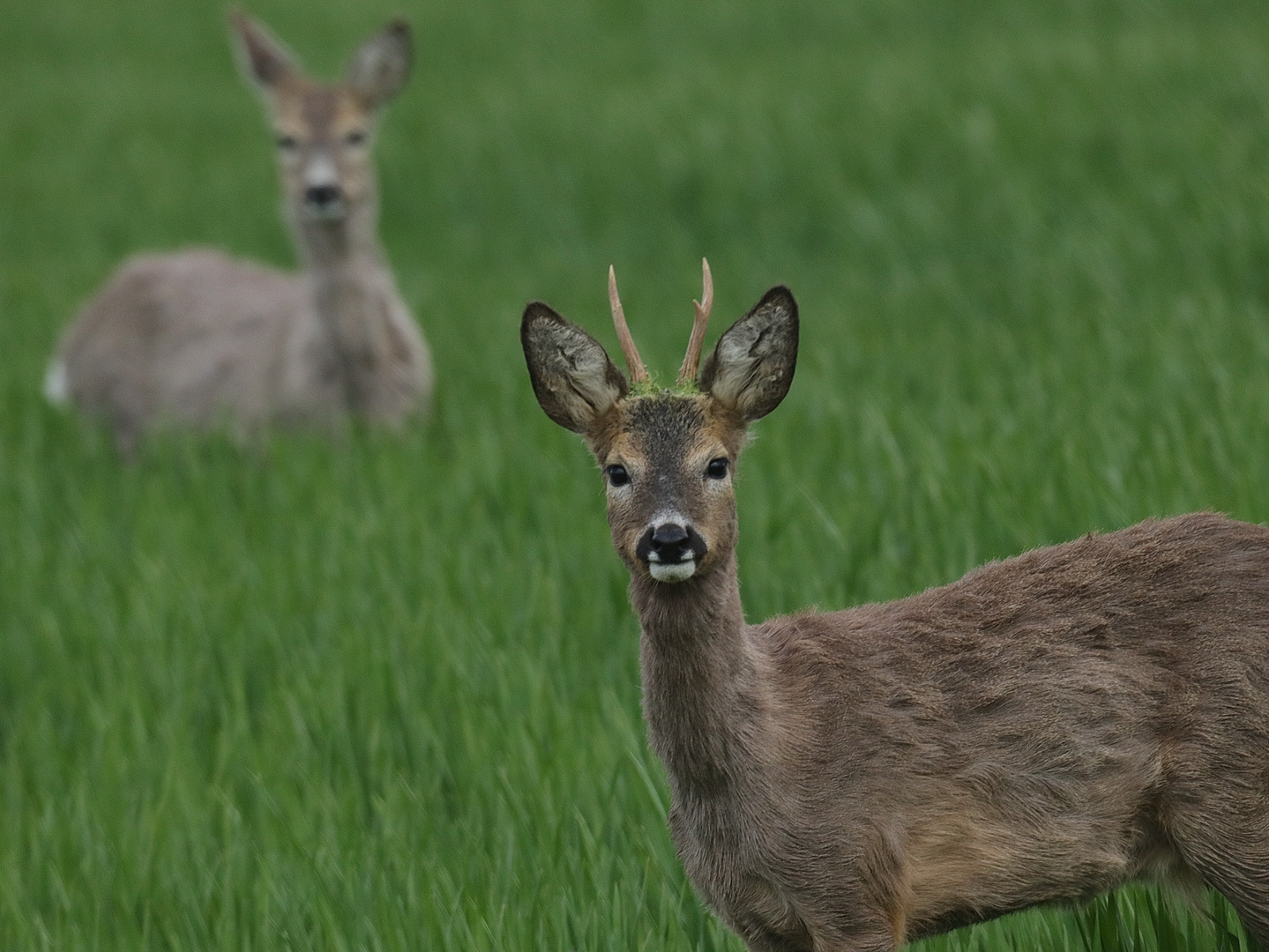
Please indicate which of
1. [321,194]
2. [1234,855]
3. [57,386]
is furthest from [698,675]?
[57,386]

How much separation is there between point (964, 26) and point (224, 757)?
1390 centimetres

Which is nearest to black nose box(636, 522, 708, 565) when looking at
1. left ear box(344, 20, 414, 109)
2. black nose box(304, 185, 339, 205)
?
black nose box(304, 185, 339, 205)

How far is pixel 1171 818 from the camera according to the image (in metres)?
3.57

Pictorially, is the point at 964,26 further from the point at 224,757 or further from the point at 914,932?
the point at 914,932

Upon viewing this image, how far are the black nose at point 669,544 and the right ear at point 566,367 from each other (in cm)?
44

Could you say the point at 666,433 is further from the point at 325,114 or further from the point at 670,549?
the point at 325,114

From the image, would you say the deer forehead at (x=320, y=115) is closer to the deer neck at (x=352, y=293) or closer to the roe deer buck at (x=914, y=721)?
the deer neck at (x=352, y=293)

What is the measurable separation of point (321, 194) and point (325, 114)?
525mm

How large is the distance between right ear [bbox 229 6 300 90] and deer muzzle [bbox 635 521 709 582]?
25.7ft

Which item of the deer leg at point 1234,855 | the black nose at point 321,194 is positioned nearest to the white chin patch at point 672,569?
the deer leg at point 1234,855

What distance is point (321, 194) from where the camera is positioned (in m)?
9.91

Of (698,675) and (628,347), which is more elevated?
(628,347)

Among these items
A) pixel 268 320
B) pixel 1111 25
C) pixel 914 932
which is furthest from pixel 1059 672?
pixel 1111 25

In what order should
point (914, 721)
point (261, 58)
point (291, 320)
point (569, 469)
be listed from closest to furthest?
point (914, 721) → point (569, 469) → point (261, 58) → point (291, 320)
